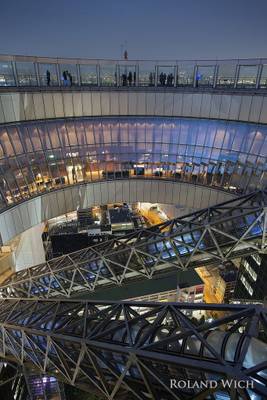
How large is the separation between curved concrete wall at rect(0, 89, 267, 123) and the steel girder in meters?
20.8

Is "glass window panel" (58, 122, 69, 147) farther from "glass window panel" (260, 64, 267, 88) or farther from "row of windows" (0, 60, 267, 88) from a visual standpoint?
"glass window panel" (260, 64, 267, 88)

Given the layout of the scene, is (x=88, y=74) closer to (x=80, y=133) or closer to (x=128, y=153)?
(x=80, y=133)

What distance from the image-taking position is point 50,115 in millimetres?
29797

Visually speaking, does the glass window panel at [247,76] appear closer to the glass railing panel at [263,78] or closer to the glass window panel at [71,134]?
the glass railing panel at [263,78]

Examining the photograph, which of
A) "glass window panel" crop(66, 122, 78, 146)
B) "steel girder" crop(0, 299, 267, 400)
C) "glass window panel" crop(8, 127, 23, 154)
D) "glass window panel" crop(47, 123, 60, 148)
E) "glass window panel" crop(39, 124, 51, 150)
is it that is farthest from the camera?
"glass window panel" crop(66, 122, 78, 146)

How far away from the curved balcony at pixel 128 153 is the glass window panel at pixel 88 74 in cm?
409

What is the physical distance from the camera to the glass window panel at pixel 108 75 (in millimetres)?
30312

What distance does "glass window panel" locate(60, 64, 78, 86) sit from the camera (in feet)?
94.6

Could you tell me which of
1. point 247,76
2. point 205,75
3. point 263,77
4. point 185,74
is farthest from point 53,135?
point 263,77

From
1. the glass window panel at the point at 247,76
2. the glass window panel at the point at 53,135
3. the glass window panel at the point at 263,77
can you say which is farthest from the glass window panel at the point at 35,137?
the glass window panel at the point at 263,77

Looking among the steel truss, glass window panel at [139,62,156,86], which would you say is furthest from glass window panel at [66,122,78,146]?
→ the steel truss

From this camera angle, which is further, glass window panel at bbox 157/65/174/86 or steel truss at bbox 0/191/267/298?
glass window panel at bbox 157/65/174/86

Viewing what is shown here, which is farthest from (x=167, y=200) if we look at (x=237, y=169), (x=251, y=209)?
(x=251, y=209)

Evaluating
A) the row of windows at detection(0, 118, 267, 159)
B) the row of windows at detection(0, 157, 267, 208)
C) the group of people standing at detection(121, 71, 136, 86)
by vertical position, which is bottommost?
the row of windows at detection(0, 157, 267, 208)
